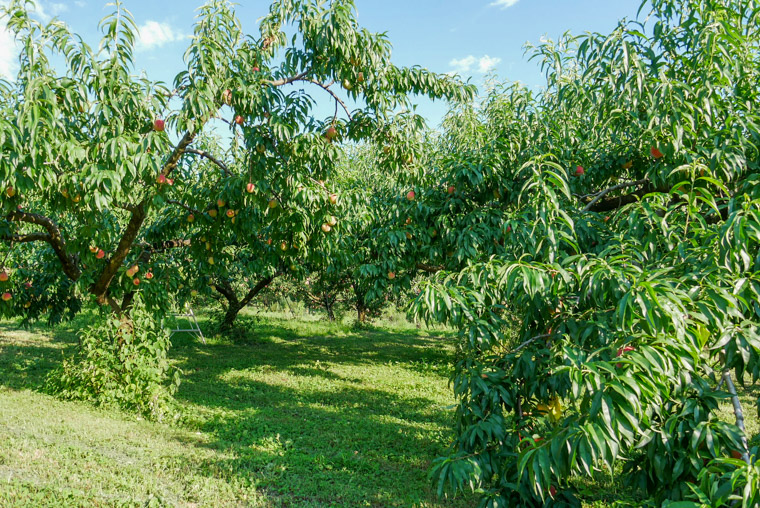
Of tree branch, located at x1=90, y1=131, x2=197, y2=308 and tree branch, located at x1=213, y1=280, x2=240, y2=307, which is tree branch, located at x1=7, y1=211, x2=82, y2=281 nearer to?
tree branch, located at x1=90, y1=131, x2=197, y2=308

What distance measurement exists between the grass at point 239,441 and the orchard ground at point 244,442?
0.01 meters

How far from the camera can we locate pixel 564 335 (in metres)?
2.31

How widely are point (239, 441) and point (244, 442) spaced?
64 mm

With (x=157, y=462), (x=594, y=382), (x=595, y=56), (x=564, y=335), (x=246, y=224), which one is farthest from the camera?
(x=246, y=224)

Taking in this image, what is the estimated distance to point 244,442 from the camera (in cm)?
494

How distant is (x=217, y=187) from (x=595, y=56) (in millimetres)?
4079

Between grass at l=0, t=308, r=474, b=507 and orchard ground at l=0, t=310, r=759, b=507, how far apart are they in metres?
0.01

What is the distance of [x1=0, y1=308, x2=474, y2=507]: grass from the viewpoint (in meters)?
3.63

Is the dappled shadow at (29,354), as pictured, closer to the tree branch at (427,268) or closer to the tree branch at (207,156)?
the tree branch at (207,156)

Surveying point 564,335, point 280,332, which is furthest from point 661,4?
point 280,332

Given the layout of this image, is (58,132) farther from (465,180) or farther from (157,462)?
(465,180)

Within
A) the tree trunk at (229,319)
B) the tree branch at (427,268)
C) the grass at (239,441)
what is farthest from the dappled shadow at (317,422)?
the tree branch at (427,268)

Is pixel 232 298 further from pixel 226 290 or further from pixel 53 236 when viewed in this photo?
pixel 53 236

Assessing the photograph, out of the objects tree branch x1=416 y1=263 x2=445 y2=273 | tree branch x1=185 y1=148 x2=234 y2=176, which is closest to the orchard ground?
tree branch x1=416 y1=263 x2=445 y2=273
